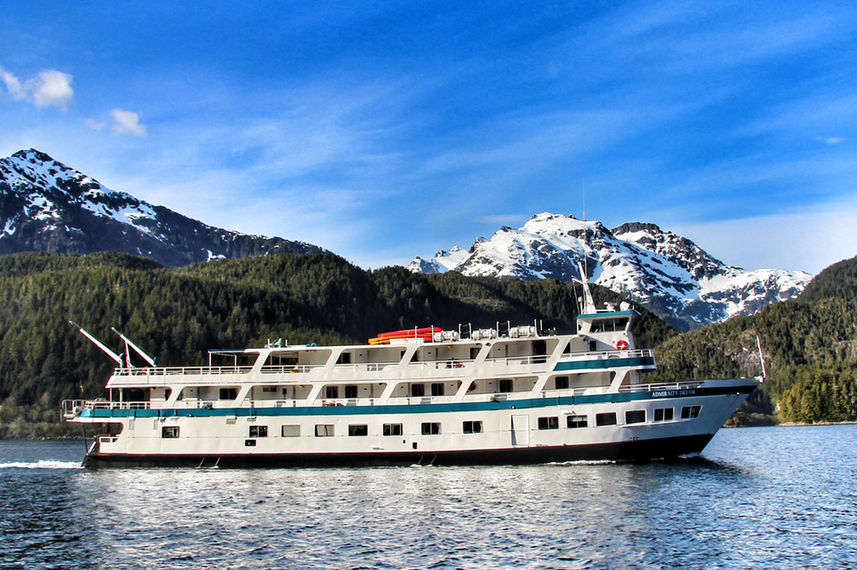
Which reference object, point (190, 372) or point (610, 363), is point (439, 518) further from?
point (190, 372)

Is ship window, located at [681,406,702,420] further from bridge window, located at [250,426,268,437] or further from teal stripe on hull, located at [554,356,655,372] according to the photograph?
bridge window, located at [250,426,268,437]

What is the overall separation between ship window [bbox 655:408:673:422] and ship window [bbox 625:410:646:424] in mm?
854

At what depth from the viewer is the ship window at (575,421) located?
47938 mm

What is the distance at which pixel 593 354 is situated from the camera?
1943 inches

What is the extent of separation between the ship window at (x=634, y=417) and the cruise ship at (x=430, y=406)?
142 millimetres

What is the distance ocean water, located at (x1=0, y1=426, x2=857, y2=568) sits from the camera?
2731 cm

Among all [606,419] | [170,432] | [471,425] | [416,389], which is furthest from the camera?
[170,432]

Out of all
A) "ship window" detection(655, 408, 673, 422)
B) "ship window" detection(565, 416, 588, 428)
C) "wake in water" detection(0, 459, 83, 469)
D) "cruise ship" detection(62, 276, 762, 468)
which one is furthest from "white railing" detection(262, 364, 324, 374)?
"ship window" detection(655, 408, 673, 422)

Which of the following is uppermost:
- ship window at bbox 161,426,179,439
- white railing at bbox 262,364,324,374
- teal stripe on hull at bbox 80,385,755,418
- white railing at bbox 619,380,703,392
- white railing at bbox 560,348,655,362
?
white railing at bbox 262,364,324,374

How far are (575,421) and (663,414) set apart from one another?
533 cm

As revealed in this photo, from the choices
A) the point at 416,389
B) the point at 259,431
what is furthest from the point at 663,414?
the point at 259,431

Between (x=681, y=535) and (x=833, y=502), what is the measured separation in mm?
12747

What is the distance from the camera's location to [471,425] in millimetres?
48969

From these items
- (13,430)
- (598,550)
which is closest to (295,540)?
(598,550)
